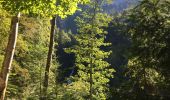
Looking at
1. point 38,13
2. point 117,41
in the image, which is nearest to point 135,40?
point 38,13

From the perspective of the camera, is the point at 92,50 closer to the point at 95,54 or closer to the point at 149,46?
the point at 95,54

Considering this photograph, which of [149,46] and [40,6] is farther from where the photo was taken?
[149,46]

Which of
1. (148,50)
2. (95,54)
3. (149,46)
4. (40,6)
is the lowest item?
(95,54)

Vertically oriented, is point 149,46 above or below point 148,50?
above

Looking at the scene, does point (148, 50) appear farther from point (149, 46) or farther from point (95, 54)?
point (95, 54)

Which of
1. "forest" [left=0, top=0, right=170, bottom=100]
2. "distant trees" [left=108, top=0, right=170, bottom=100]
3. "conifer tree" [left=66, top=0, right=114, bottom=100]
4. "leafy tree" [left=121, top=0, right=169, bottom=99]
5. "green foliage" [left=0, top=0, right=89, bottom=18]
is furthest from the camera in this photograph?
"conifer tree" [left=66, top=0, right=114, bottom=100]

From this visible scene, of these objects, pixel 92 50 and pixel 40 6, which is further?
pixel 92 50

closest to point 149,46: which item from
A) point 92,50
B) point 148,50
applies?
point 148,50

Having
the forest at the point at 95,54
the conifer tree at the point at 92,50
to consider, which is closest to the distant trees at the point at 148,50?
the forest at the point at 95,54

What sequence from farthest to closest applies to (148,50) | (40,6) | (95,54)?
(95,54)
(148,50)
(40,6)

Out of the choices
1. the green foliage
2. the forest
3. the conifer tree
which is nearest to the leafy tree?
the forest

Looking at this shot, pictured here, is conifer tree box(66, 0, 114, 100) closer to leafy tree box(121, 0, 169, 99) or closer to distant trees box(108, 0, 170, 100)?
distant trees box(108, 0, 170, 100)

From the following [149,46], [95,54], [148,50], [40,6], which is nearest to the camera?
[40,6]

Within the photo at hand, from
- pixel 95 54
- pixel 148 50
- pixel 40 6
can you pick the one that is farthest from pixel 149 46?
pixel 40 6
